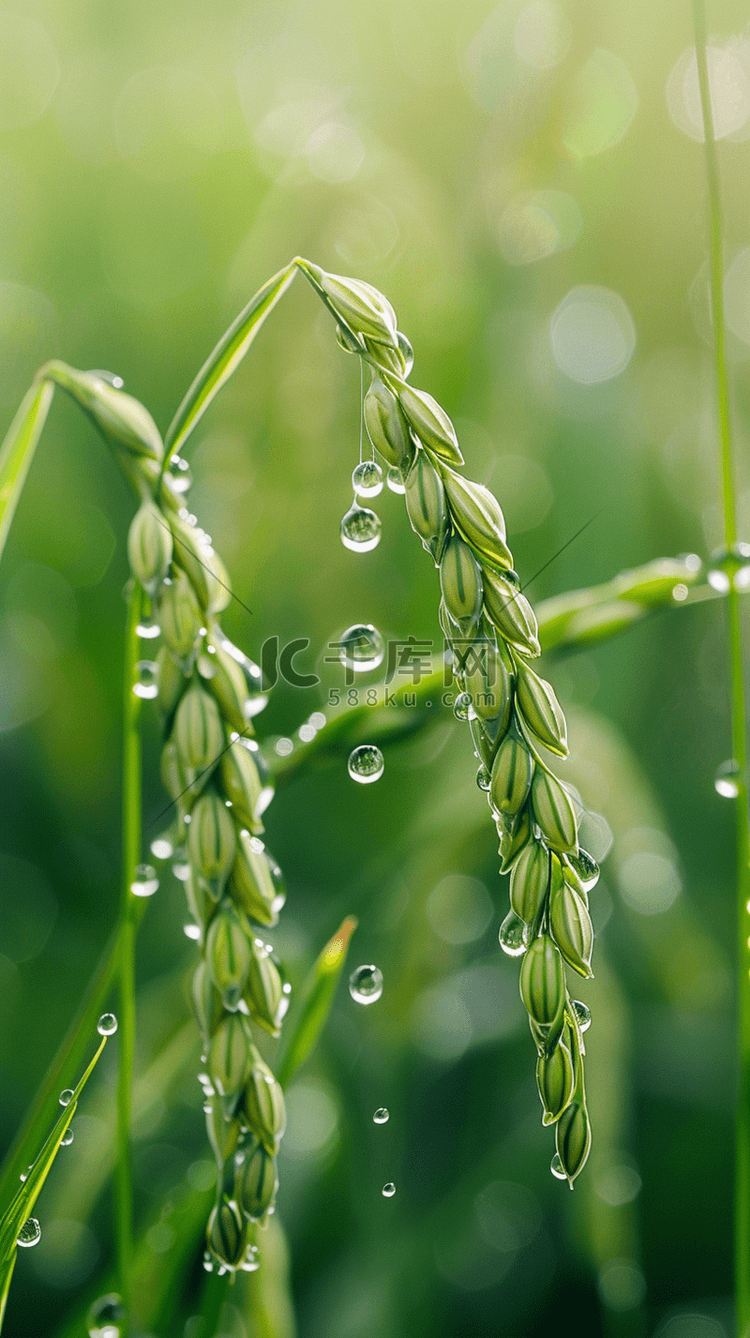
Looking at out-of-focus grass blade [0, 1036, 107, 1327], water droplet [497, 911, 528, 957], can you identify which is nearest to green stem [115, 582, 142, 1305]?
out-of-focus grass blade [0, 1036, 107, 1327]

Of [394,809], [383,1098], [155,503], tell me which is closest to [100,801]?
[394,809]

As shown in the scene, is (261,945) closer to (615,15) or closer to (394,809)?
(394,809)

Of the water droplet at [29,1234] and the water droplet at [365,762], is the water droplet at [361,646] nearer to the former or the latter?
the water droplet at [365,762]

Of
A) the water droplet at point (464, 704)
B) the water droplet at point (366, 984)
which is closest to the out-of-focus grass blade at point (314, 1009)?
the water droplet at point (366, 984)

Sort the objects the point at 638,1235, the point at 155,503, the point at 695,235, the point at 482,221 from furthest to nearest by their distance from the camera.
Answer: the point at 695,235, the point at 482,221, the point at 638,1235, the point at 155,503

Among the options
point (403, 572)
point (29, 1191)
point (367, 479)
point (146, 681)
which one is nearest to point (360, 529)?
point (367, 479)

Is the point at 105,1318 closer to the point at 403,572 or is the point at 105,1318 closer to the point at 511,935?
the point at 511,935

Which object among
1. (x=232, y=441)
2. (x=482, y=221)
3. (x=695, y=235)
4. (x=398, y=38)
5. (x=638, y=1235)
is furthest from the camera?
(x=398, y=38)

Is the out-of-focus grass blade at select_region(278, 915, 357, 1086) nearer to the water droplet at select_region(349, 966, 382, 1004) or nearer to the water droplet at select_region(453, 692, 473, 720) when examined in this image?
the water droplet at select_region(349, 966, 382, 1004)
